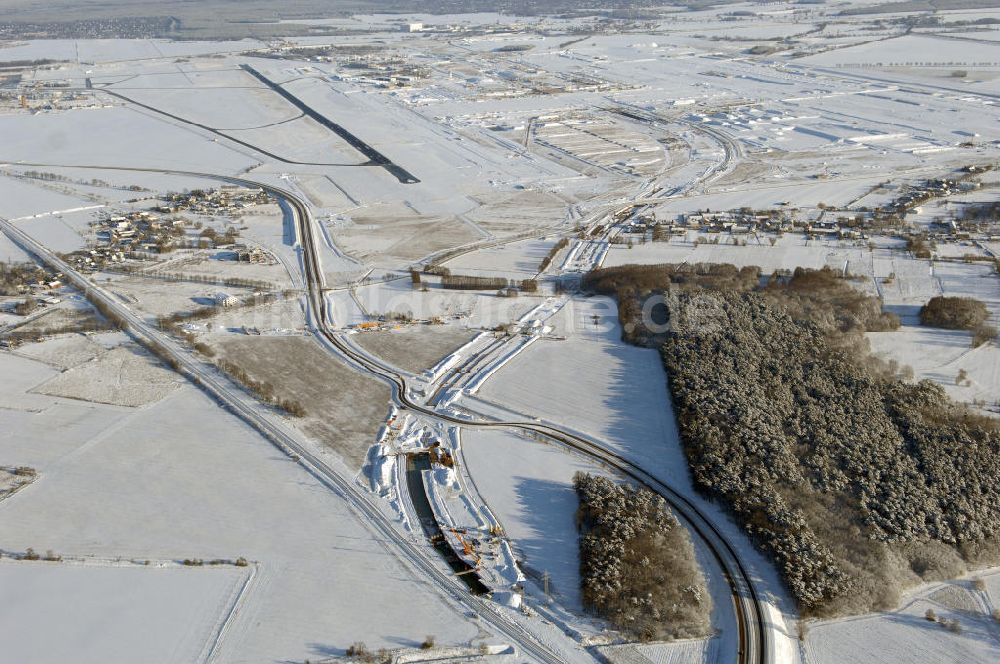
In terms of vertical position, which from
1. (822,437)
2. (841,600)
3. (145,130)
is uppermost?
(145,130)

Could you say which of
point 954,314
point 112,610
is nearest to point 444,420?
point 112,610

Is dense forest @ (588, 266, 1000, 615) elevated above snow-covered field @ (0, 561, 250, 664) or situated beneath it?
elevated above

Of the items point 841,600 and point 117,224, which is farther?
point 117,224

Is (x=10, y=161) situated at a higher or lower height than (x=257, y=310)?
higher

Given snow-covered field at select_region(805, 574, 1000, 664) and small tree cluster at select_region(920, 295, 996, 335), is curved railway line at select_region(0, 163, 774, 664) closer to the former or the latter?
snow-covered field at select_region(805, 574, 1000, 664)

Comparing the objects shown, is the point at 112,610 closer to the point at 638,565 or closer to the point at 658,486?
the point at 638,565

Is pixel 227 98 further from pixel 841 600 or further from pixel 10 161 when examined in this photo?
pixel 841 600

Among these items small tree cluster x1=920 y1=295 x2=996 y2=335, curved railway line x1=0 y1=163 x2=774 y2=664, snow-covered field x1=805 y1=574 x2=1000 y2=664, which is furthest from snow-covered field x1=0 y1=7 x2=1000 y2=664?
small tree cluster x1=920 y1=295 x2=996 y2=335

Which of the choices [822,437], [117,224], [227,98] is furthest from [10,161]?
[822,437]
